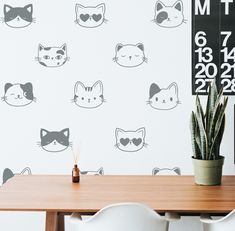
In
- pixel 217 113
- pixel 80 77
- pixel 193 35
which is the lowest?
pixel 217 113

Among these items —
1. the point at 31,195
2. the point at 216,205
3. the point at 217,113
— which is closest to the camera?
the point at 216,205

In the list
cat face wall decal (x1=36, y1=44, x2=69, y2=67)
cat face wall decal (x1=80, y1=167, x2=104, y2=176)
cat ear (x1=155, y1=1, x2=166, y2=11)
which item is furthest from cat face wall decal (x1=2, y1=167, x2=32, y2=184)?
cat ear (x1=155, y1=1, x2=166, y2=11)

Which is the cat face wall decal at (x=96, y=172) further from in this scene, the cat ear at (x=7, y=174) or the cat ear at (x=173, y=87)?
the cat ear at (x=173, y=87)

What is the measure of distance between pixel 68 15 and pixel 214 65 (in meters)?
0.92

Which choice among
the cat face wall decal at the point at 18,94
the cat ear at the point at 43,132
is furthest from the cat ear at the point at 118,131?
the cat face wall decal at the point at 18,94

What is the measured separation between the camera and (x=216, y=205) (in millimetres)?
2275

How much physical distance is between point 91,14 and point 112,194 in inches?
44.9

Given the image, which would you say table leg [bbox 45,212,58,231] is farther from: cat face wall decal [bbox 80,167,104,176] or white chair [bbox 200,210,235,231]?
cat face wall decal [bbox 80,167,104,176]

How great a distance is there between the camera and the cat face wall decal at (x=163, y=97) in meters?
3.09

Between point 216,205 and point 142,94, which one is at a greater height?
point 142,94

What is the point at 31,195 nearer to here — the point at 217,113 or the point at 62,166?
the point at 62,166

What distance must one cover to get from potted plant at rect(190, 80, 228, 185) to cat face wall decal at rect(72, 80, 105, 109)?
0.66 m

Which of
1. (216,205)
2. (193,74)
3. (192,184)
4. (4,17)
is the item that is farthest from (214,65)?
(4,17)

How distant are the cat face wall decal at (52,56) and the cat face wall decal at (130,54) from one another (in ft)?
1.01
